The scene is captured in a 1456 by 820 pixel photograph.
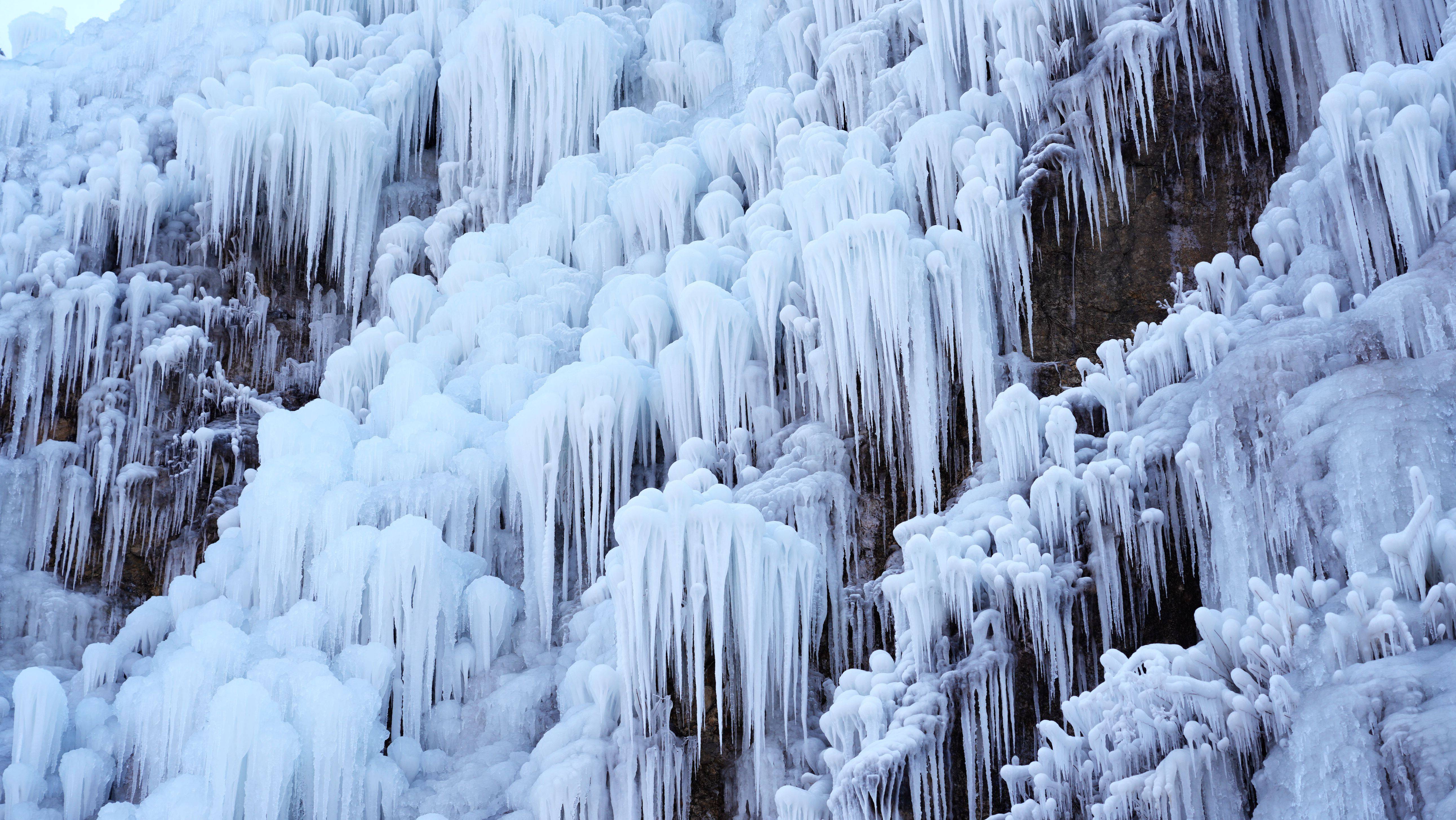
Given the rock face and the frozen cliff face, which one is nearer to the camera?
the frozen cliff face

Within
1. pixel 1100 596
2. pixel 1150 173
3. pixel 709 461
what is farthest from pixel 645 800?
pixel 1150 173

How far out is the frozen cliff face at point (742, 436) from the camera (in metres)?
6.26

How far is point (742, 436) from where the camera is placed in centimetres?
922

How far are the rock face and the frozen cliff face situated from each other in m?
0.07

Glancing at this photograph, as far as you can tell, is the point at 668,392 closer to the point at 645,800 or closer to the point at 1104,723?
the point at 645,800

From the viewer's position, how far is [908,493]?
28.6ft

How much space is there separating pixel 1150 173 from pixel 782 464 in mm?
3433

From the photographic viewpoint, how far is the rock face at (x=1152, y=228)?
28.8ft

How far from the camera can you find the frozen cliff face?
246 inches

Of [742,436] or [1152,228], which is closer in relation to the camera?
[1152,228]

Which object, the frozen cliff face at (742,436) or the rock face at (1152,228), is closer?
the frozen cliff face at (742,436)

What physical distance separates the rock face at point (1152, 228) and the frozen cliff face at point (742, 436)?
0.07m

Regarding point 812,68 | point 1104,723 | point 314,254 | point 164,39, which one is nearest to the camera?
point 1104,723

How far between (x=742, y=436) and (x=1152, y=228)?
10.9 feet
